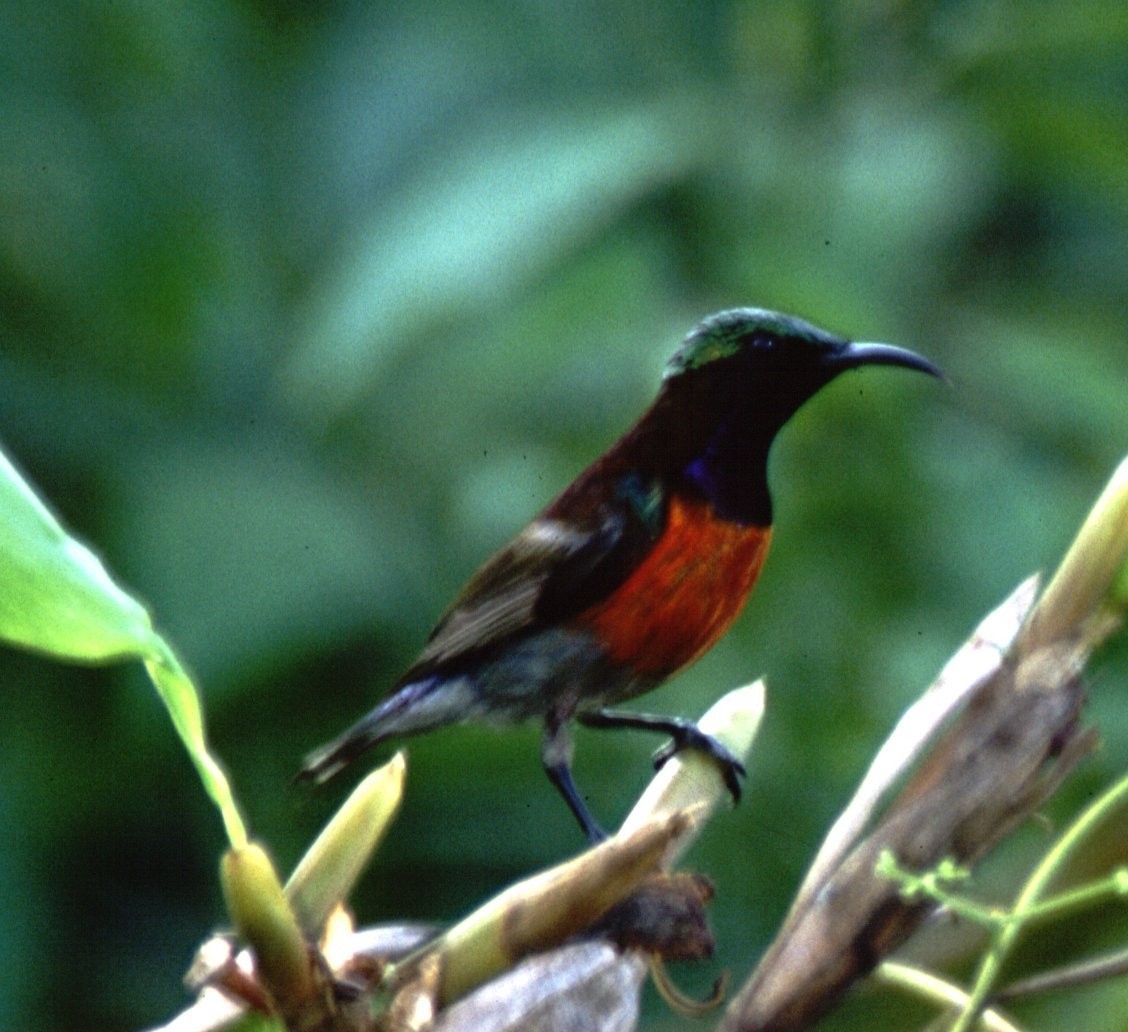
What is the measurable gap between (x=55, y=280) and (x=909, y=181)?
0.54 meters

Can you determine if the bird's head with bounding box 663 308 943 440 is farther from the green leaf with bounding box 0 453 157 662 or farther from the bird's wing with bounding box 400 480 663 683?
the green leaf with bounding box 0 453 157 662

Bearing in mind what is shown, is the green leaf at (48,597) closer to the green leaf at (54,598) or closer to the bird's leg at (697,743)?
the green leaf at (54,598)

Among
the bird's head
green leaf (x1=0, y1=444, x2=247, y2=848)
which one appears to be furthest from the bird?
green leaf (x1=0, y1=444, x2=247, y2=848)

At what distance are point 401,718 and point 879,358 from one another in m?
0.18

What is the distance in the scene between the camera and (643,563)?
0.58m

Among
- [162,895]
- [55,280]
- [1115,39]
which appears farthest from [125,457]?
[1115,39]

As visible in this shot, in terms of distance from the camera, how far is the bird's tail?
570 mm

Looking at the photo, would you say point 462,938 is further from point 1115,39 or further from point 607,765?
point 1115,39

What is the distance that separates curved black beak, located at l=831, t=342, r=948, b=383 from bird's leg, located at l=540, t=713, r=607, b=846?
134 millimetres

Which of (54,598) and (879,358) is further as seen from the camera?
(879,358)

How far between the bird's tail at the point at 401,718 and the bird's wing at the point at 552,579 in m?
0.01

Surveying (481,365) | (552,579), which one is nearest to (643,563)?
(552,579)

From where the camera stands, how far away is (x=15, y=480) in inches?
14.0

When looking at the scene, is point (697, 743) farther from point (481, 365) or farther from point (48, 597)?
point (481, 365)
